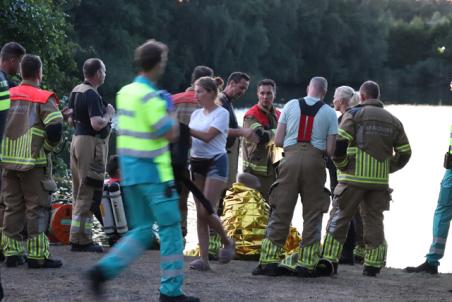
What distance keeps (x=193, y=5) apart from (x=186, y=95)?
2238 inches

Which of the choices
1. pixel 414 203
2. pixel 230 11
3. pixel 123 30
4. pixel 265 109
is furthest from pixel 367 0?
pixel 265 109

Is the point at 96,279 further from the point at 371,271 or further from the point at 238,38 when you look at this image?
the point at 238,38

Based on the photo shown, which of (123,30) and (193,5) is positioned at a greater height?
(193,5)

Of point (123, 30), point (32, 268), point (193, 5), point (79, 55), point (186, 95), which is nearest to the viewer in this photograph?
point (32, 268)

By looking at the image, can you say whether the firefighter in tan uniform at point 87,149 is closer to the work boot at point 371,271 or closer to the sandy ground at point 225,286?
the sandy ground at point 225,286

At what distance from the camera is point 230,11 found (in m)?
70.3

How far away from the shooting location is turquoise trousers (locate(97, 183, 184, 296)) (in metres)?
6.91

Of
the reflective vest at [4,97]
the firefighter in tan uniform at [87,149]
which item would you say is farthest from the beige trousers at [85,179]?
the reflective vest at [4,97]

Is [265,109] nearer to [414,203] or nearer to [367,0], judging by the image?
[414,203]

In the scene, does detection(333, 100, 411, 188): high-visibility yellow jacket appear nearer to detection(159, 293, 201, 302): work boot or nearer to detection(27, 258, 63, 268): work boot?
detection(159, 293, 201, 302): work boot

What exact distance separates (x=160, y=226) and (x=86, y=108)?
10.9 feet

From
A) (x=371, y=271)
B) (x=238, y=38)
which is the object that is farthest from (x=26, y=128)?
(x=238, y=38)

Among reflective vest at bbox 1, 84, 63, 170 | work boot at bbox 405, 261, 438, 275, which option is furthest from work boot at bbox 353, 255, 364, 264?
reflective vest at bbox 1, 84, 63, 170

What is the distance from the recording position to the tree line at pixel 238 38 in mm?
21703
